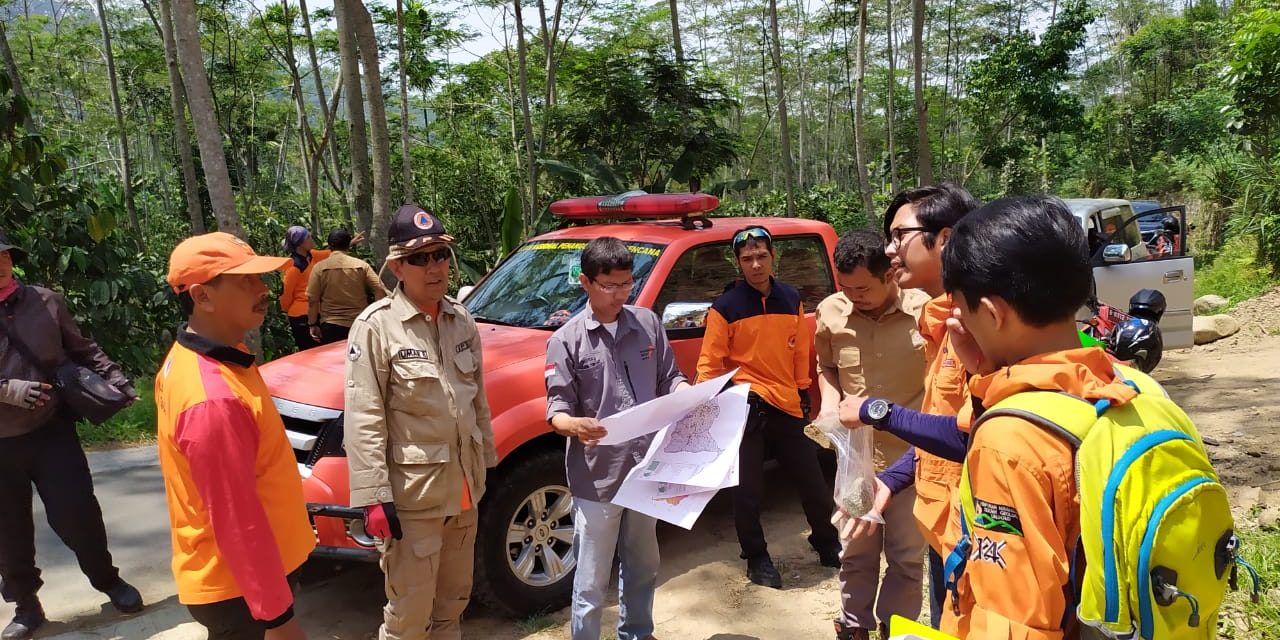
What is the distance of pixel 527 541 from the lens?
12.0 feet

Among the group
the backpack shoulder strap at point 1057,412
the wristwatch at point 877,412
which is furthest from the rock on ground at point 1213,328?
the backpack shoulder strap at point 1057,412

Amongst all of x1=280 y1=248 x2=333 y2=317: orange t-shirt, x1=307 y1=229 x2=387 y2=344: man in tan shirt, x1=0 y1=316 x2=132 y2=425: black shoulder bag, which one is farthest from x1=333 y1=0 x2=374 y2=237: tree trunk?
x1=0 y1=316 x2=132 y2=425: black shoulder bag

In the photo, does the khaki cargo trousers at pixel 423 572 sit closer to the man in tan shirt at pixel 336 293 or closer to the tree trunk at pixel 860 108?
the man in tan shirt at pixel 336 293

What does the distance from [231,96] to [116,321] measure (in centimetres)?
1722

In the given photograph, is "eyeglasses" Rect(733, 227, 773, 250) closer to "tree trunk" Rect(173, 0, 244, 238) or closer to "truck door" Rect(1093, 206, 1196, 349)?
"tree trunk" Rect(173, 0, 244, 238)

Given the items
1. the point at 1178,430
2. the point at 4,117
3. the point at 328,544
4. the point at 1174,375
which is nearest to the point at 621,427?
the point at 328,544

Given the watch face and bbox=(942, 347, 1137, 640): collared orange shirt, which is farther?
the watch face

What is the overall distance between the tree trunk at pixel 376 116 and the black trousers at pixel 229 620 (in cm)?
595

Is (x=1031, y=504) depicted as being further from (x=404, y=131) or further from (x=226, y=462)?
(x=404, y=131)

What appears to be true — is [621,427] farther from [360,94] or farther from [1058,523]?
[360,94]

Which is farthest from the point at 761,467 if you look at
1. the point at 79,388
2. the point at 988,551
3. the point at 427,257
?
the point at 79,388

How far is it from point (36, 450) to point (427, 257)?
241cm

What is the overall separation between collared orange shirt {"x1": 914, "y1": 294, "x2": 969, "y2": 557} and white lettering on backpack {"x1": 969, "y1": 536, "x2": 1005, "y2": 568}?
2.44ft

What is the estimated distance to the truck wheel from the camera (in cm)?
351
